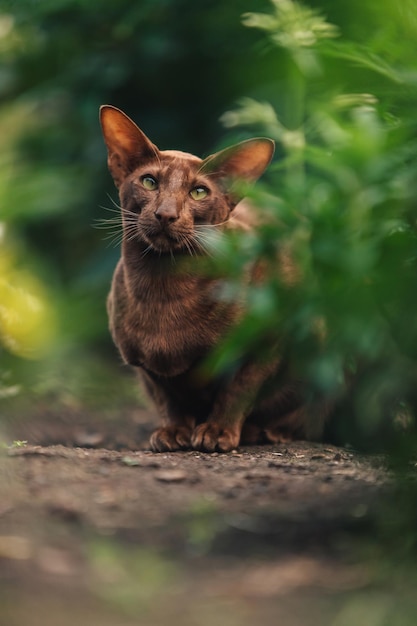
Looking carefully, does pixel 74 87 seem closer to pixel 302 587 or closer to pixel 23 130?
pixel 23 130

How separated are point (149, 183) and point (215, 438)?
32.7 inches

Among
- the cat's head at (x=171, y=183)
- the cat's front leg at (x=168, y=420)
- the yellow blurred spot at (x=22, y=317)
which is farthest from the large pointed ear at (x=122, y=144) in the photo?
the yellow blurred spot at (x=22, y=317)

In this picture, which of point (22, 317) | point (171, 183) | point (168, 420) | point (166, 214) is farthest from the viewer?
point (22, 317)

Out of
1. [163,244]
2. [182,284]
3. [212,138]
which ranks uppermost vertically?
[212,138]

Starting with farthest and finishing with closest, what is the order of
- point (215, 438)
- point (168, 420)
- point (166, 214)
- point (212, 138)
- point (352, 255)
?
point (212, 138), point (168, 420), point (215, 438), point (166, 214), point (352, 255)

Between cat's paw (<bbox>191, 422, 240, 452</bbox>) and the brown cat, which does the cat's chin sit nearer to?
the brown cat

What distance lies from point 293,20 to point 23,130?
3.41 metres

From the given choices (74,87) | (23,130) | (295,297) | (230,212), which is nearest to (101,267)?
(74,87)

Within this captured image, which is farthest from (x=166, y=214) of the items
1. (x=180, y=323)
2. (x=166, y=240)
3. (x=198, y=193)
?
(x=180, y=323)

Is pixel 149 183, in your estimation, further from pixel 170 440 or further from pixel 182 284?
pixel 170 440

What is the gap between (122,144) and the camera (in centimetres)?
322

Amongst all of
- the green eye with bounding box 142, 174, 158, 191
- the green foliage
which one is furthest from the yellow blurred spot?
the green foliage

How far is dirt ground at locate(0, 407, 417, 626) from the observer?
6.12 feet

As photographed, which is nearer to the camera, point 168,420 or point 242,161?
point 242,161
